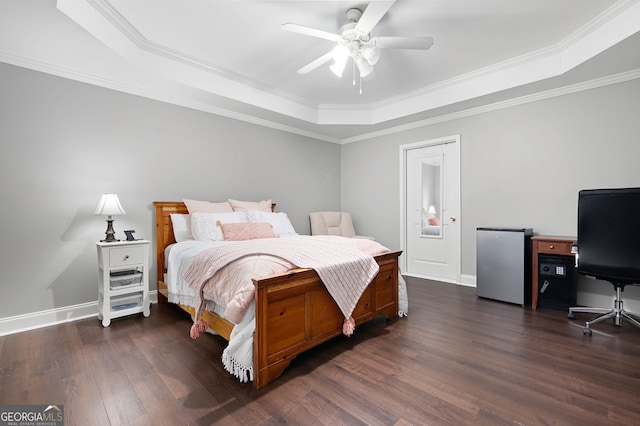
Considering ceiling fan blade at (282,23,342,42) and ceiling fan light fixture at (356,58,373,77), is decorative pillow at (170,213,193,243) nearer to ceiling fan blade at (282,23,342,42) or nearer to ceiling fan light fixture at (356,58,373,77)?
ceiling fan blade at (282,23,342,42)

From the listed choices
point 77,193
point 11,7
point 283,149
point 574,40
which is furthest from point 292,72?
point 574,40

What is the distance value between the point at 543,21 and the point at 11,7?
4.30m

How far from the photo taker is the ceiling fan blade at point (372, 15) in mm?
2035

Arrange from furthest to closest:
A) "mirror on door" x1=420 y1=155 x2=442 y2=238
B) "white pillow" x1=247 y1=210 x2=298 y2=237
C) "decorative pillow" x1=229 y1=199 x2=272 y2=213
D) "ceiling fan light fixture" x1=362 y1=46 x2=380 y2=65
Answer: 1. "mirror on door" x1=420 y1=155 x2=442 y2=238
2. "decorative pillow" x1=229 y1=199 x2=272 y2=213
3. "white pillow" x1=247 y1=210 x2=298 y2=237
4. "ceiling fan light fixture" x1=362 y1=46 x2=380 y2=65

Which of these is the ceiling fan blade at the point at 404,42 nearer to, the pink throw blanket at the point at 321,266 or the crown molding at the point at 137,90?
the pink throw blanket at the point at 321,266

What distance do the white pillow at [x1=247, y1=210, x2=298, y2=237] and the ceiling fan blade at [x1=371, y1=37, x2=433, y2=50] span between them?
2.28 metres

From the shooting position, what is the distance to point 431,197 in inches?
181

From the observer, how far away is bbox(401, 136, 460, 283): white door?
434 centimetres

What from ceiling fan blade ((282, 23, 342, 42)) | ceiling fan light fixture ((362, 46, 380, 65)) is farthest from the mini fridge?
ceiling fan blade ((282, 23, 342, 42))

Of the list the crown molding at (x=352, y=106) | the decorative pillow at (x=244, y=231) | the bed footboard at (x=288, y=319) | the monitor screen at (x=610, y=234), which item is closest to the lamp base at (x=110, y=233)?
the decorative pillow at (x=244, y=231)

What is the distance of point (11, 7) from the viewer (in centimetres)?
217

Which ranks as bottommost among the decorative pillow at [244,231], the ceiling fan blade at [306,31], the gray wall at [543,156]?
the decorative pillow at [244,231]

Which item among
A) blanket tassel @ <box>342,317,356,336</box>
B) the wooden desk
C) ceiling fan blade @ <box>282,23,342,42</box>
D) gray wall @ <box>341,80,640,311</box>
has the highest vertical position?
ceiling fan blade @ <box>282,23,342,42</box>

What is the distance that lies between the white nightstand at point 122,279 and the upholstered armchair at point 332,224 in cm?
269
